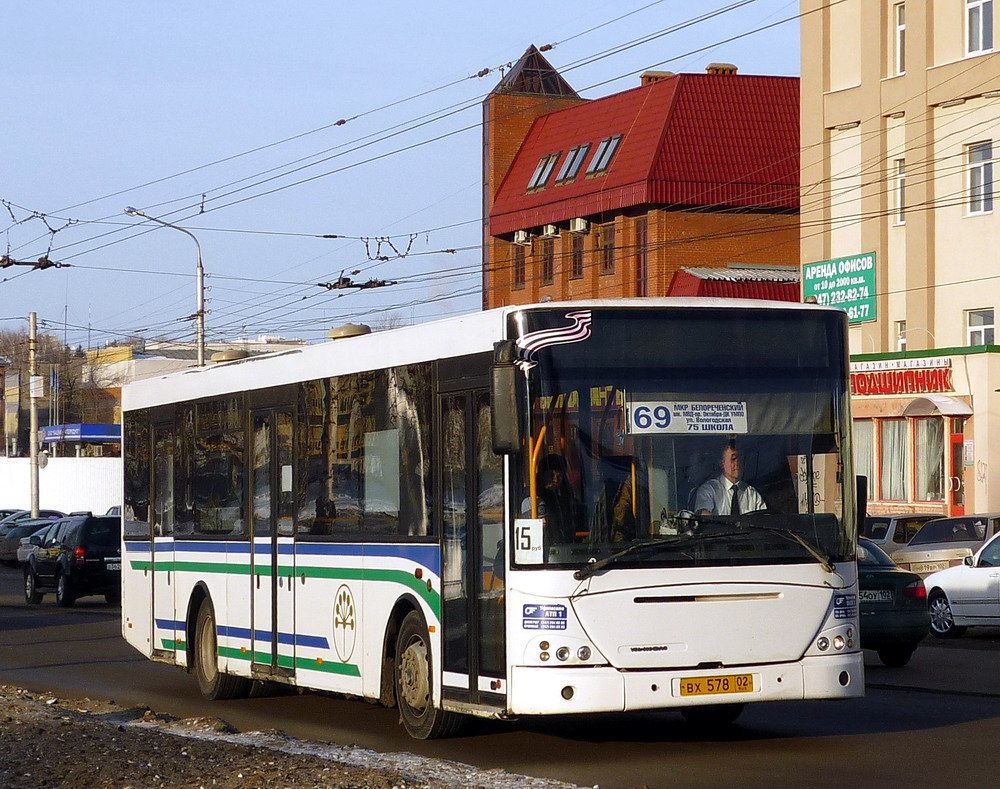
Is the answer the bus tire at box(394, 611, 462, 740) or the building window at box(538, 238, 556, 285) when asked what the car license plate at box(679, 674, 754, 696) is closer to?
the bus tire at box(394, 611, 462, 740)

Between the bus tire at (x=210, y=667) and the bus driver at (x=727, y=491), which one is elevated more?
the bus driver at (x=727, y=491)

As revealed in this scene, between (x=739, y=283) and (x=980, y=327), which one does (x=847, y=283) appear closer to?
(x=980, y=327)

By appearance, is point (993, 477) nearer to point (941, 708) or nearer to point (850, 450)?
point (941, 708)

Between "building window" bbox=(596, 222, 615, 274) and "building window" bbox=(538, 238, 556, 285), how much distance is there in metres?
2.63

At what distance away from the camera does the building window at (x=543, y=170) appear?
60750 mm

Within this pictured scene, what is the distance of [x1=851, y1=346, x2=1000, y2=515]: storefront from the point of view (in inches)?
1559

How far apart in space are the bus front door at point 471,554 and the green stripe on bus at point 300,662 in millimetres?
1748

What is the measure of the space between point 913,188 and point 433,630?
1252 inches

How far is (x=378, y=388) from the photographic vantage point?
13250 millimetres

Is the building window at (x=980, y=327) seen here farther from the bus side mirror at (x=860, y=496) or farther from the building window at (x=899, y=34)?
the bus side mirror at (x=860, y=496)

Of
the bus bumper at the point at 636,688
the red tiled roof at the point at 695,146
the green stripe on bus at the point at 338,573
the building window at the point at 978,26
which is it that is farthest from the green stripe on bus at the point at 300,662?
the red tiled roof at the point at 695,146

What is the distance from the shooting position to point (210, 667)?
1652cm

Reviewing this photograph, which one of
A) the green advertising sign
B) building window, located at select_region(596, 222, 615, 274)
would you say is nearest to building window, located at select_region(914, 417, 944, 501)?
the green advertising sign

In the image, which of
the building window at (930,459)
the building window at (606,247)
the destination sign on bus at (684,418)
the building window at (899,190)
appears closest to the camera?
the destination sign on bus at (684,418)
